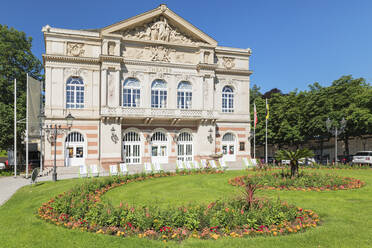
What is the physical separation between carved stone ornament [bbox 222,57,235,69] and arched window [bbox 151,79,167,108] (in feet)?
27.6

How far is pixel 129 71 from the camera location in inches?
1196

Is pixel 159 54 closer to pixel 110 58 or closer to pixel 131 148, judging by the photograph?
pixel 110 58

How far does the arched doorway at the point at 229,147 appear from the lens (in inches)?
1346

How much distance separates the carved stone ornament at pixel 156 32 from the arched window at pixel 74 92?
7383 mm

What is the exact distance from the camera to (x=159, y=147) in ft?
103

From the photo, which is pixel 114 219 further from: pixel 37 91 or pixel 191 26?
pixel 191 26

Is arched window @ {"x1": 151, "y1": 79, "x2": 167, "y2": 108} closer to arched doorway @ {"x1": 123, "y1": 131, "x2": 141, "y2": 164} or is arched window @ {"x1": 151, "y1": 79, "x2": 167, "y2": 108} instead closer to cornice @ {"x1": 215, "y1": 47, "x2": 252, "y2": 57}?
arched doorway @ {"x1": 123, "y1": 131, "x2": 141, "y2": 164}

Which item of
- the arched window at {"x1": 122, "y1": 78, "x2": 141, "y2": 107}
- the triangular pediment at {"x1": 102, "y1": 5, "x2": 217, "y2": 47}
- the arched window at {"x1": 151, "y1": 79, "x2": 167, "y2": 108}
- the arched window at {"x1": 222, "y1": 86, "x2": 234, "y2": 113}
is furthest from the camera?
the arched window at {"x1": 222, "y1": 86, "x2": 234, "y2": 113}

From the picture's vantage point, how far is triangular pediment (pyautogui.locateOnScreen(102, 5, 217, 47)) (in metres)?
29.9

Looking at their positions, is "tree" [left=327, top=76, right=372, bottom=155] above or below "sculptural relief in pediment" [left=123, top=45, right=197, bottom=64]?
below

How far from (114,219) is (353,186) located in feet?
42.9

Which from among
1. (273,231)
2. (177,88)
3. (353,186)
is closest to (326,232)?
(273,231)

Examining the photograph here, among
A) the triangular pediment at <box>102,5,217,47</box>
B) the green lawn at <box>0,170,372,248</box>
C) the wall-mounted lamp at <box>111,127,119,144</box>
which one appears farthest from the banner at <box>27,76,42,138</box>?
the triangular pediment at <box>102,5,217,47</box>

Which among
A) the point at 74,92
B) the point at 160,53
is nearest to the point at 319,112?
the point at 160,53
